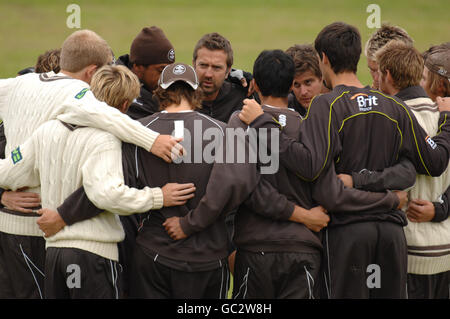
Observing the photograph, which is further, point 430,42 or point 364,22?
point 364,22

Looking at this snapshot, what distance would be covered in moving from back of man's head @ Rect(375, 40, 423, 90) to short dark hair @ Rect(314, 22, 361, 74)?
32 centimetres

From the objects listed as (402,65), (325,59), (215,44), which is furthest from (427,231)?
(215,44)

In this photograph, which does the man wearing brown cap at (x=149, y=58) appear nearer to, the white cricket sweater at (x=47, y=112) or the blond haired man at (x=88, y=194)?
the white cricket sweater at (x=47, y=112)

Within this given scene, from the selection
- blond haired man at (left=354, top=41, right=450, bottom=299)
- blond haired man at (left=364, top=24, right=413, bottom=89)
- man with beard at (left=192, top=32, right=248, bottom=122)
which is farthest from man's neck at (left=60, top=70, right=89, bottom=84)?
blond haired man at (left=364, top=24, right=413, bottom=89)

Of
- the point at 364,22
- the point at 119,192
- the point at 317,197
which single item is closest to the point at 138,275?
the point at 119,192

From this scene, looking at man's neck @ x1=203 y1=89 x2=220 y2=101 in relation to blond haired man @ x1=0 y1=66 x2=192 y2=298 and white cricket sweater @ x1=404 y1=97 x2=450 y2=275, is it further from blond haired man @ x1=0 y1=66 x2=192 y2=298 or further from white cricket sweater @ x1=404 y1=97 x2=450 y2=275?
white cricket sweater @ x1=404 y1=97 x2=450 y2=275

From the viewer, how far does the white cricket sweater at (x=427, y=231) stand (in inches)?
200

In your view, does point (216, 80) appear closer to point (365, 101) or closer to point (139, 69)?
point (139, 69)

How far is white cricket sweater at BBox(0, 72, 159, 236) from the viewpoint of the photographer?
459 centimetres

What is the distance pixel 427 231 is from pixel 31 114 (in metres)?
2.97

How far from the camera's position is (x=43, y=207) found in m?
4.82

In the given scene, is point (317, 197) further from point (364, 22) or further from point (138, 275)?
point (364, 22)

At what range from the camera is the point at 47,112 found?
4961 millimetres

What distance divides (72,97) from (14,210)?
979 mm
